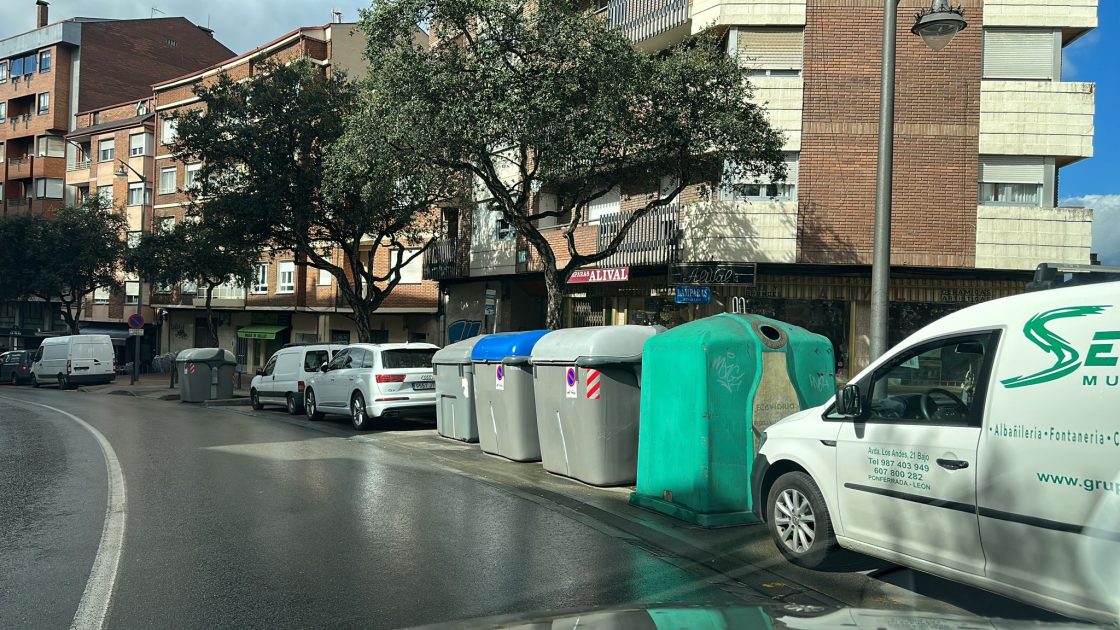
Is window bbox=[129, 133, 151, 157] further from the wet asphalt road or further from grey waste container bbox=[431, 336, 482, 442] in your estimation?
grey waste container bbox=[431, 336, 482, 442]

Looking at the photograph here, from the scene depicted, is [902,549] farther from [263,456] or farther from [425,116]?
[425,116]

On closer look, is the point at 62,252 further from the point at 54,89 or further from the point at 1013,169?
the point at 1013,169

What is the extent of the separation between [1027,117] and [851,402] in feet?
52.1

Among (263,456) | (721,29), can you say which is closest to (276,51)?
(721,29)

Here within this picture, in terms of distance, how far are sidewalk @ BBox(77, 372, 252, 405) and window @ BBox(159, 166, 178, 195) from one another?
11.7 meters

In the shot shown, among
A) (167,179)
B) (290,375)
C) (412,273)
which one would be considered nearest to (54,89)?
(167,179)

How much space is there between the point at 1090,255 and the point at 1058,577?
17108 millimetres

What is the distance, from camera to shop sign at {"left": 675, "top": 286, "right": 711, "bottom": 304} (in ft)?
61.1

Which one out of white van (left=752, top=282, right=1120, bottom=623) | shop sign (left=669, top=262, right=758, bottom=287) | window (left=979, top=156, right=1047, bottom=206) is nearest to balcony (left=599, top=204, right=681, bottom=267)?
shop sign (left=669, top=262, right=758, bottom=287)

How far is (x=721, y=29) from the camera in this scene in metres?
19.3

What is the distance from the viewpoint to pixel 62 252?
1564 inches

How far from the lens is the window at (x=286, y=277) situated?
39.1m

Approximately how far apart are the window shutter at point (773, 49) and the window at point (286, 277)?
84.9 feet

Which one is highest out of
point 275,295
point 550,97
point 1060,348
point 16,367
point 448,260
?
point 550,97
